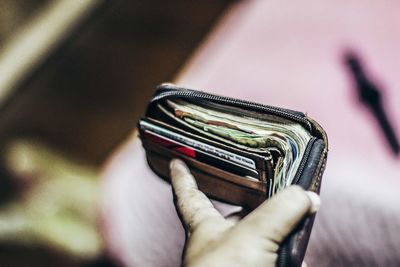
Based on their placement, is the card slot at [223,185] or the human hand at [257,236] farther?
the card slot at [223,185]

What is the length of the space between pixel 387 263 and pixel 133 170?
456 millimetres

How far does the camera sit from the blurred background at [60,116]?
87 centimetres

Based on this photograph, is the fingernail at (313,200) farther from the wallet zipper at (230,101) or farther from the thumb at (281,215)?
the wallet zipper at (230,101)

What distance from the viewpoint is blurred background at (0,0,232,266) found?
34.4 inches

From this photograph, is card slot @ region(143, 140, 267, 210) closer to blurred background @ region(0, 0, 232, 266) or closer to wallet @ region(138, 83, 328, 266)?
wallet @ region(138, 83, 328, 266)

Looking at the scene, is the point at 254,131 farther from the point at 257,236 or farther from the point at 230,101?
the point at 257,236

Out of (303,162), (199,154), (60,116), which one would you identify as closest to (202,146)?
(199,154)

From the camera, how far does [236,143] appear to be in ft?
1.95

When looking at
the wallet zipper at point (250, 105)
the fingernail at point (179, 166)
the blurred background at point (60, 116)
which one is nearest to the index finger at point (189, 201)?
the fingernail at point (179, 166)

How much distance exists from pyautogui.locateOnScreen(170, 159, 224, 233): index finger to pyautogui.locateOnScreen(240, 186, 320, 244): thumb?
7cm

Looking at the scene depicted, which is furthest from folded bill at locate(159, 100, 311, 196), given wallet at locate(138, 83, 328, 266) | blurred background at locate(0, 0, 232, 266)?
blurred background at locate(0, 0, 232, 266)

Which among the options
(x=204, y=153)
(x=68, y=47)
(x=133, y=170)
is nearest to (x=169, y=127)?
(x=204, y=153)

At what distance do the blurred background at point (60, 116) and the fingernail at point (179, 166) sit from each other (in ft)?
0.83

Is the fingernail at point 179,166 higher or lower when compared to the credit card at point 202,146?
lower
